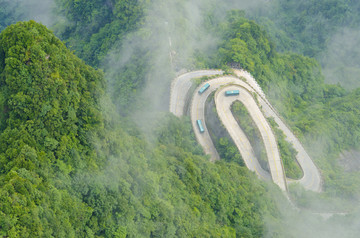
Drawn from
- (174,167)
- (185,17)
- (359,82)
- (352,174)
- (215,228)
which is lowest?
(215,228)

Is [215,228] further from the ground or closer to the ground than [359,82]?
closer to the ground

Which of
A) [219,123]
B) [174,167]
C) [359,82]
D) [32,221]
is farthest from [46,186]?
[359,82]

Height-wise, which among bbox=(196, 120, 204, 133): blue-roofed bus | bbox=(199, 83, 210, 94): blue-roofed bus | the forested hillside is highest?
bbox=(199, 83, 210, 94): blue-roofed bus

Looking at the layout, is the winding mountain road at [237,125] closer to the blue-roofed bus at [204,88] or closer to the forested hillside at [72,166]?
the blue-roofed bus at [204,88]

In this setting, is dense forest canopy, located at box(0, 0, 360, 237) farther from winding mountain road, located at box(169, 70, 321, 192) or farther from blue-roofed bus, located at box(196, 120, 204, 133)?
blue-roofed bus, located at box(196, 120, 204, 133)

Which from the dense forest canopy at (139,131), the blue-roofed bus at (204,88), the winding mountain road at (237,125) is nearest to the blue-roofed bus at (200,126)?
the winding mountain road at (237,125)

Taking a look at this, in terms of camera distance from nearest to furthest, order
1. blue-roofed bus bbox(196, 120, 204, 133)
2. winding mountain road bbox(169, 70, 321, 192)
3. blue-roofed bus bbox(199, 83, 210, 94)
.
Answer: winding mountain road bbox(169, 70, 321, 192), blue-roofed bus bbox(196, 120, 204, 133), blue-roofed bus bbox(199, 83, 210, 94)

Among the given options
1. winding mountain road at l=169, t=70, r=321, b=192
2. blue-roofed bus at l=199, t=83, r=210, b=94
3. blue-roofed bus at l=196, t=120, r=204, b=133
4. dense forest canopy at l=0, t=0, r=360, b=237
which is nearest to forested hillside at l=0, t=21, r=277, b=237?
dense forest canopy at l=0, t=0, r=360, b=237

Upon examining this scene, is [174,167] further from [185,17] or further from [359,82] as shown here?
[359,82]
